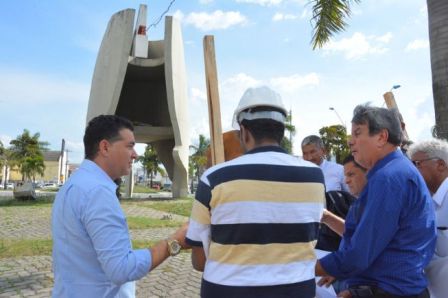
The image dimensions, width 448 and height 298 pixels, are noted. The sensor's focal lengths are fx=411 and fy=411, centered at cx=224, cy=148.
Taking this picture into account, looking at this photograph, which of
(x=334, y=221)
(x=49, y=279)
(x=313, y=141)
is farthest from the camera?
(x=49, y=279)

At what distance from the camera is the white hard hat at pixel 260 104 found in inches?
72.7

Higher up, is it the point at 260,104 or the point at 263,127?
the point at 260,104

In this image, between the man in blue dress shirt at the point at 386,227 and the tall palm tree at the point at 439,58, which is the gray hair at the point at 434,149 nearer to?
the man in blue dress shirt at the point at 386,227

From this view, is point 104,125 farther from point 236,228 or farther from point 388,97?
point 388,97

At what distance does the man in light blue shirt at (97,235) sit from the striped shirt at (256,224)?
336mm

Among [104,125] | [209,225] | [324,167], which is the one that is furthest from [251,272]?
[324,167]

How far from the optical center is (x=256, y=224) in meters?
1.70

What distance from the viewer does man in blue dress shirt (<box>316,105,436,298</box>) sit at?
1.96 metres

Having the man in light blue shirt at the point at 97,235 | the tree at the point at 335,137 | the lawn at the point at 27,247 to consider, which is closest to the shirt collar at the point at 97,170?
the man in light blue shirt at the point at 97,235

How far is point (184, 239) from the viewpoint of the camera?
2014 millimetres

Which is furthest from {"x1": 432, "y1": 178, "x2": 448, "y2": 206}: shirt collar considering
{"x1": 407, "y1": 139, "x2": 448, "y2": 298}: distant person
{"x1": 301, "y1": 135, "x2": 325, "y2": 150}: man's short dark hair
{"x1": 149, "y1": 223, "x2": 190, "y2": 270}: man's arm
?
{"x1": 301, "y1": 135, "x2": 325, "y2": 150}: man's short dark hair

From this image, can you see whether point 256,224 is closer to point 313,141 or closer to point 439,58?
point 313,141

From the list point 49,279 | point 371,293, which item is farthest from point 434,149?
point 49,279

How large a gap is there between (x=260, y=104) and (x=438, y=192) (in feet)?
4.79
